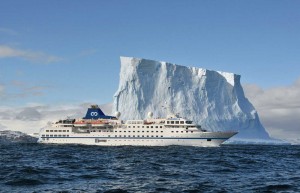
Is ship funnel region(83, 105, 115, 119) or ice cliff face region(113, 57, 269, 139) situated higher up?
ice cliff face region(113, 57, 269, 139)

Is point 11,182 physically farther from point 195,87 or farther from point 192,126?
point 195,87

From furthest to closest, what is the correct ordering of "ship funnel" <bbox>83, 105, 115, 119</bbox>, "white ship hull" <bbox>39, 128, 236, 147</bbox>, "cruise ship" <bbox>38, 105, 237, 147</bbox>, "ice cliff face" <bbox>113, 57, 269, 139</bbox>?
1. "ice cliff face" <bbox>113, 57, 269, 139</bbox>
2. "ship funnel" <bbox>83, 105, 115, 119</bbox>
3. "cruise ship" <bbox>38, 105, 237, 147</bbox>
4. "white ship hull" <bbox>39, 128, 236, 147</bbox>

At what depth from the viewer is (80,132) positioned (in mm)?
59625

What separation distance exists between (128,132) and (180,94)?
2910 centimetres

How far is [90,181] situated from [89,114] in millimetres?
48794

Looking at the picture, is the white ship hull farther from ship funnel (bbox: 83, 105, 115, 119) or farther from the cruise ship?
ship funnel (bbox: 83, 105, 115, 119)

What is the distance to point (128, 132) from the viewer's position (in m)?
55.7

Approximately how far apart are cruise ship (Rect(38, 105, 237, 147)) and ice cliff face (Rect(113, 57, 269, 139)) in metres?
16.4

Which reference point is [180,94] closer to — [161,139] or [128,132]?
[128,132]

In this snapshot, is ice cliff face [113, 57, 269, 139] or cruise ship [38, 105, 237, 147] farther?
ice cliff face [113, 57, 269, 139]

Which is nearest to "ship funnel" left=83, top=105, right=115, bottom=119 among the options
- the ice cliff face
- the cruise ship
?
the cruise ship

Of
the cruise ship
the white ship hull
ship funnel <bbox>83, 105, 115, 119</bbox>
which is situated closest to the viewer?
the white ship hull

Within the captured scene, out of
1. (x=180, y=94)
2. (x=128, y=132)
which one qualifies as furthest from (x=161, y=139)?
(x=180, y=94)

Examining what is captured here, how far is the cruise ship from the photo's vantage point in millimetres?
52219
